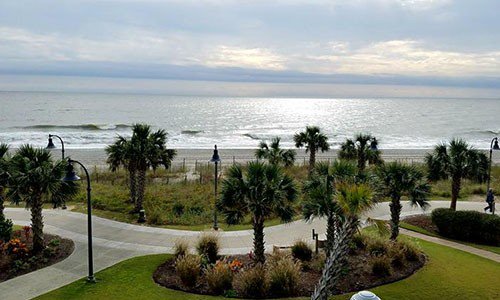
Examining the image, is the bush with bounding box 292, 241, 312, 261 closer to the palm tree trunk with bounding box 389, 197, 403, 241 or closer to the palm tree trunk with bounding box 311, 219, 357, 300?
the palm tree trunk with bounding box 389, 197, 403, 241

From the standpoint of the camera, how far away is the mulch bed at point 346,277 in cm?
1332

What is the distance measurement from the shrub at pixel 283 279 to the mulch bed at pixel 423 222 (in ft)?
33.7

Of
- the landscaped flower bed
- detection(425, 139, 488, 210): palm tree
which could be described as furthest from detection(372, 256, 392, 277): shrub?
detection(425, 139, 488, 210): palm tree

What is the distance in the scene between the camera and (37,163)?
16.0m

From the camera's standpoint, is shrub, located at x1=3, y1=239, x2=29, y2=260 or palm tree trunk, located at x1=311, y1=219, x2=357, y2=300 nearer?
palm tree trunk, located at x1=311, y1=219, x2=357, y2=300

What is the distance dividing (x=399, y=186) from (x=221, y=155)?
3596cm

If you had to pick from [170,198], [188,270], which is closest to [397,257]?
[188,270]

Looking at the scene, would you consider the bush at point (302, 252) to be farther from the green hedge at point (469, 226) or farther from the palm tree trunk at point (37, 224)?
the palm tree trunk at point (37, 224)

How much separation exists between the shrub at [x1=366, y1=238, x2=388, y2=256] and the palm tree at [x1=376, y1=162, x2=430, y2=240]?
3.54 ft

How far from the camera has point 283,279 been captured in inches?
511

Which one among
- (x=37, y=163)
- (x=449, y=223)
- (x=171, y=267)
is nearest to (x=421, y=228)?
(x=449, y=223)

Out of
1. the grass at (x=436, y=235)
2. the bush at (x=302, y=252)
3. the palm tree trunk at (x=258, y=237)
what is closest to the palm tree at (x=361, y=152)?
the grass at (x=436, y=235)

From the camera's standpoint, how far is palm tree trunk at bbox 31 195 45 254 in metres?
15.8

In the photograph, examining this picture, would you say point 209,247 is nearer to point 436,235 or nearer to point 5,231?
point 5,231
